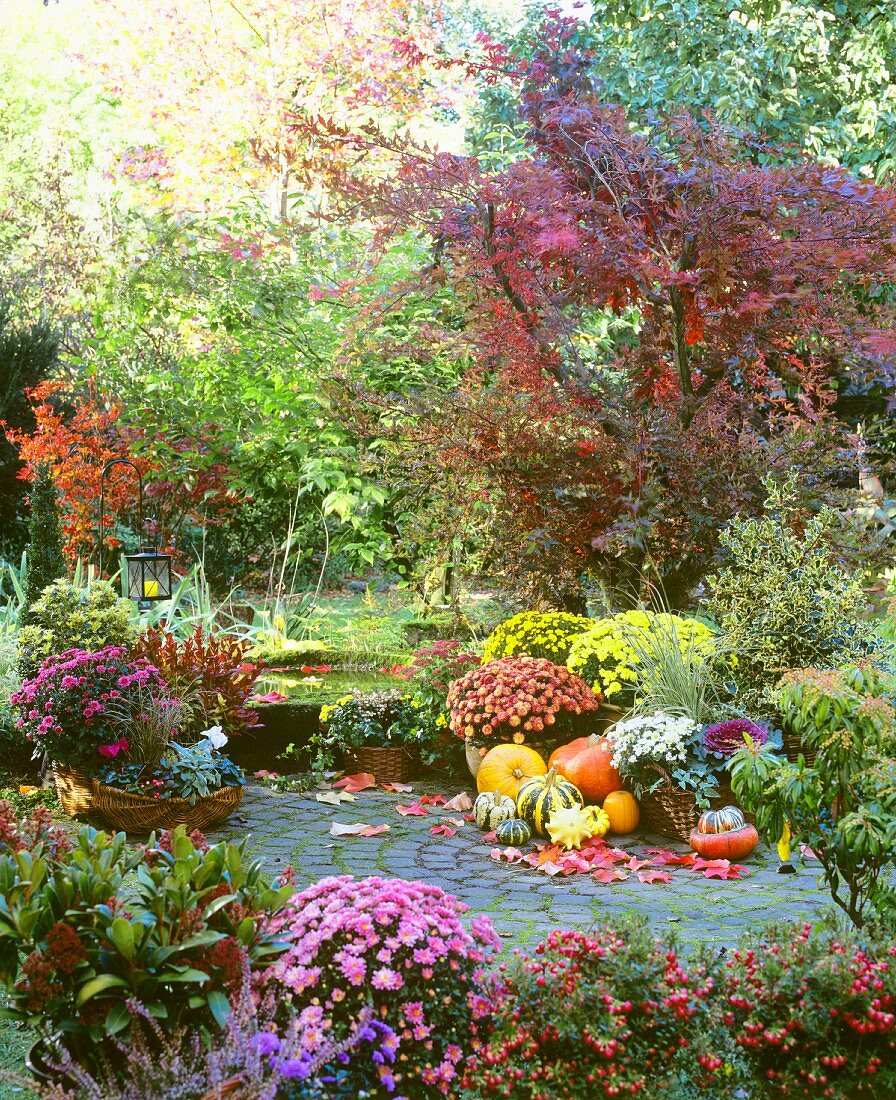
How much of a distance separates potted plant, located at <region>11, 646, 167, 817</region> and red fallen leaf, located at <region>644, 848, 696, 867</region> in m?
2.31

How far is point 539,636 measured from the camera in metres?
5.99

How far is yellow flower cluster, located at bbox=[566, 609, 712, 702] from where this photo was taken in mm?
5207

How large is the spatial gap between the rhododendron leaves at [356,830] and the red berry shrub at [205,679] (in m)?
0.78

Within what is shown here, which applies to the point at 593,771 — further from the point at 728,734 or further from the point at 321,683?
the point at 321,683

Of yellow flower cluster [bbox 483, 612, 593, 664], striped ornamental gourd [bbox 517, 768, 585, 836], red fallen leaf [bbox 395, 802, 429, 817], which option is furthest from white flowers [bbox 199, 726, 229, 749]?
yellow flower cluster [bbox 483, 612, 593, 664]

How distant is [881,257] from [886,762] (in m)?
3.73

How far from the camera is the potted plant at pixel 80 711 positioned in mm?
4695

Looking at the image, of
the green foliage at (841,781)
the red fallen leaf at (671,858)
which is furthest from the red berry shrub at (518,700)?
the green foliage at (841,781)

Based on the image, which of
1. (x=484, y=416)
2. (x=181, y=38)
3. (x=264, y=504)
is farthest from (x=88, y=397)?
(x=484, y=416)

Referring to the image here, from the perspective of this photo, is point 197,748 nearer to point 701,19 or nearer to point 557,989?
point 557,989

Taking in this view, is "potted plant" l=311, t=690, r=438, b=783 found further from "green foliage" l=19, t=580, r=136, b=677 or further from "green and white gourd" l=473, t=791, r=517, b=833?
"green foliage" l=19, t=580, r=136, b=677

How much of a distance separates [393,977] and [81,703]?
2836 mm

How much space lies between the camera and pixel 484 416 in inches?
243

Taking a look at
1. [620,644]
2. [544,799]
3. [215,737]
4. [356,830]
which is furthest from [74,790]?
[620,644]
